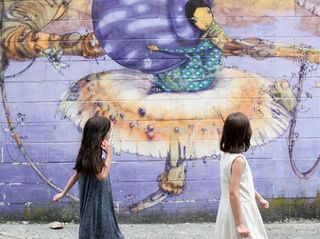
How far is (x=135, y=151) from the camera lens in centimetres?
682

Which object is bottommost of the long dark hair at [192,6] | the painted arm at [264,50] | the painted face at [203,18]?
the painted arm at [264,50]

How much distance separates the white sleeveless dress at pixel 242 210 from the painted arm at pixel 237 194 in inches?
1.5

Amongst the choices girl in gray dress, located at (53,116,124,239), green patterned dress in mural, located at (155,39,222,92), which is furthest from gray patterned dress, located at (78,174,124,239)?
green patterned dress in mural, located at (155,39,222,92)

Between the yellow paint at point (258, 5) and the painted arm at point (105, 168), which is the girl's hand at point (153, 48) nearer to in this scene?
the yellow paint at point (258, 5)

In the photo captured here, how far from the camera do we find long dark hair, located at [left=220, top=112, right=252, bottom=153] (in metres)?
4.28

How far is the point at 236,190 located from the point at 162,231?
2570 millimetres

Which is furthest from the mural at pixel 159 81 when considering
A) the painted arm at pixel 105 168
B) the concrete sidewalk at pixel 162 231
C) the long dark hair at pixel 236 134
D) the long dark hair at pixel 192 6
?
the long dark hair at pixel 236 134

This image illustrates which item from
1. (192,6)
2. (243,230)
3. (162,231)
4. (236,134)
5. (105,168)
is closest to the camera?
(243,230)

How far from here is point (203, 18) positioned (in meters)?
6.79

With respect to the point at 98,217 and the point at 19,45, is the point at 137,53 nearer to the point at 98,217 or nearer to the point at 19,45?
the point at 19,45

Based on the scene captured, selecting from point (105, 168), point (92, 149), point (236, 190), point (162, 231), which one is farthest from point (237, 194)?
point (162, 231)

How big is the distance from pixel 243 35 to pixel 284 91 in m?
0.73

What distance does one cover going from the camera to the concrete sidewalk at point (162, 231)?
21.2 feet

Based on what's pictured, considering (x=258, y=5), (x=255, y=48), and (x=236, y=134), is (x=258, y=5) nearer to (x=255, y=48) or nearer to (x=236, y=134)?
(x=255, y=48)
